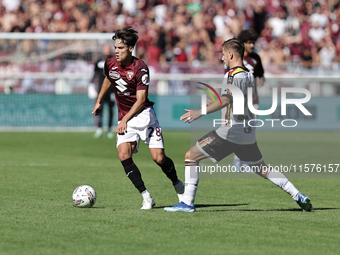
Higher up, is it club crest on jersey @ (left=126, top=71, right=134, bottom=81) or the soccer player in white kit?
club crest on jersey @ (left=126, top=71, right=134, bottom=81)

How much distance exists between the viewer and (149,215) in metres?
7.12

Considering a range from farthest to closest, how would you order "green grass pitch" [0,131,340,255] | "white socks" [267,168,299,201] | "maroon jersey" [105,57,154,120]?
1. "maroon jersey" [105,57,154,120]
2. "white socks" [267,168,299,201]
3. "green grass pitch" [0,131,340,255]

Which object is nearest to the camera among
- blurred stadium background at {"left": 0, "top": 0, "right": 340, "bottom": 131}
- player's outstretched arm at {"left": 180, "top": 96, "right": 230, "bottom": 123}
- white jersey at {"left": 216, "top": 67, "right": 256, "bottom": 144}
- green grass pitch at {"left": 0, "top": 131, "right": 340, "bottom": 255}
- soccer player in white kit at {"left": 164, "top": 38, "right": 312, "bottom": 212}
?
green grass pitch at {"left": 0, "top": 131, "right": 340, "bottom": 255}

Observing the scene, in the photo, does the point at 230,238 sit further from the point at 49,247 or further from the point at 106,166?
the point at 106,166

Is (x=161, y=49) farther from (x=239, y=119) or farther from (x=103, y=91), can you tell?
(x=239, y=119)

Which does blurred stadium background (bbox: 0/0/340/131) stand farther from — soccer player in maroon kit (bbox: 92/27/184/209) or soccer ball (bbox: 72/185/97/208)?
soccer ball (bbox: 72/185/97/208)

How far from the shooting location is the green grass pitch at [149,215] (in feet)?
18.3

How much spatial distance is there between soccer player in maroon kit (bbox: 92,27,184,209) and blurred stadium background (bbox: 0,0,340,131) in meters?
13.3

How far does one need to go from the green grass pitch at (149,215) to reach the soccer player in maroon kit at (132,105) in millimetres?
571

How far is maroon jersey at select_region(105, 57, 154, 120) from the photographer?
755 centimetres

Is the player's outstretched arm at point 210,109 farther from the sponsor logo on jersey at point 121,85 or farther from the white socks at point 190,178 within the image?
the sponsor logo on jersey at point 121,85

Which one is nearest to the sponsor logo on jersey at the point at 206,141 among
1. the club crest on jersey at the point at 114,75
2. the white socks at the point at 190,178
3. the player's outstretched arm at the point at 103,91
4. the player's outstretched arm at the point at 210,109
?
the white socks at the point at 190,178

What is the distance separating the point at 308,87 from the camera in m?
22.8

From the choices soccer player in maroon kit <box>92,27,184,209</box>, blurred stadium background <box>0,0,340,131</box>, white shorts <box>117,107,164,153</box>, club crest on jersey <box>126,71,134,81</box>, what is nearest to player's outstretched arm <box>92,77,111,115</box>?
soccer player in maroon kit <box>92,27,184,209</box>
